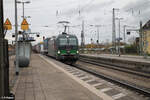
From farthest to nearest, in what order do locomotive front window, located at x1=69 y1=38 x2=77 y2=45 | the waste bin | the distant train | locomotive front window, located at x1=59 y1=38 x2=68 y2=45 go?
locomotive front window, located at x1=69 y1=38 x2=77 y2=45
locomotive front window, located at x1=59 y1=38 x2=68 y2=45
the distant train
the waste bin

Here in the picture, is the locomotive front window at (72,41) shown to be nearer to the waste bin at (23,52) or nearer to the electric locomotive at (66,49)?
the electric locomotive at (66,49)

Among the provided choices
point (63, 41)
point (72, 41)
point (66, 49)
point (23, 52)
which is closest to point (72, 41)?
point (72, 41)

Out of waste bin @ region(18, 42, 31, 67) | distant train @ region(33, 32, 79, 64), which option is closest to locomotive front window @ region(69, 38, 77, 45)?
distant train @ region(33, 32, 79, 64)

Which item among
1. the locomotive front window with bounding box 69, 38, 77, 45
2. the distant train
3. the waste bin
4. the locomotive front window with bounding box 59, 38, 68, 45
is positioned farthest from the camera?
the locomotive front window with bounding box 69, 38, 77, 45

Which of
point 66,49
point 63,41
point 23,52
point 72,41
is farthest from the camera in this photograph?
point 72,41

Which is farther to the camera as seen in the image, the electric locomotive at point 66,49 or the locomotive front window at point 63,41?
the locomotive front window at point 63,41

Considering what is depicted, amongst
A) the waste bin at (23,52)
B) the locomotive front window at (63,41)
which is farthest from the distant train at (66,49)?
the waste bin at (23,52)

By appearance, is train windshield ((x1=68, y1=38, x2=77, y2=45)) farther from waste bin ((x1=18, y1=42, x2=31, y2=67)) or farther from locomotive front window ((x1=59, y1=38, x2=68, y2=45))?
waste bin ((x1=18, y1=42, x2=31, y2=67))

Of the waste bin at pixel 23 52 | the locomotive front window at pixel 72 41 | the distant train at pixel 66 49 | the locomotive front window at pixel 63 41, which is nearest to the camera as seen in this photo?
the waste bin at pixel 23 52

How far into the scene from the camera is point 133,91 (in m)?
8.60

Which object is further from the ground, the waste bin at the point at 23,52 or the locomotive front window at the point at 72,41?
the locomotive front window at the point at 72,41

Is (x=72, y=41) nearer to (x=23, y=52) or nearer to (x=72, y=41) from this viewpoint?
(x=72, y=41)

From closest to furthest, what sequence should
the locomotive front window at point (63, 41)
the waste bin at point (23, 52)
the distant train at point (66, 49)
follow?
the waste bin at point (23, 52), the distant train at point (66, 49), the locomotive front window at point (63, 41)

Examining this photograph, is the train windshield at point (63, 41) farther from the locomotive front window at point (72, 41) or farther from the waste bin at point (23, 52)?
the waste bin at point (23, 52)
